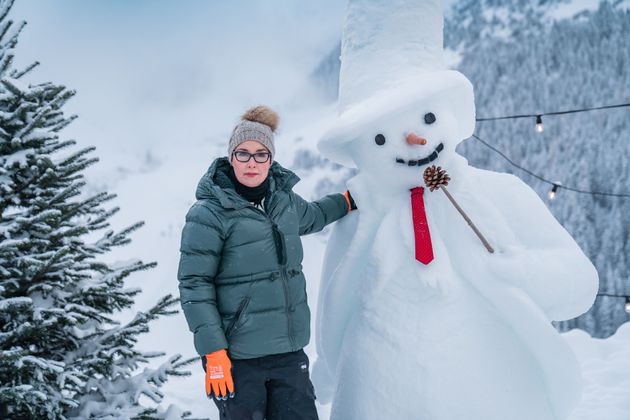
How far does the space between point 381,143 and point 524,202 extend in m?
0.71

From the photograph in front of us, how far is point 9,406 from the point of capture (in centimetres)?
205

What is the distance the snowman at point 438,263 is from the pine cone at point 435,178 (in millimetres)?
23

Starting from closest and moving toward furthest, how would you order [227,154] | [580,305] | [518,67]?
[227,154] < [580,305] < [518,67]

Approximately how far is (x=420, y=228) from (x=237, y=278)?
0.85 m

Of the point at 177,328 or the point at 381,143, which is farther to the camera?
the point at 177,328

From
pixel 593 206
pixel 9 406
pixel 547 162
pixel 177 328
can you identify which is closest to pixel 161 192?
pixel 177 328

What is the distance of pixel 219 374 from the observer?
1.63 meters

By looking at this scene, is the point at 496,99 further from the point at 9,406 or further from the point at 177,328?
the point at 9,406

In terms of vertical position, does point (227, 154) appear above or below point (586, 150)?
below

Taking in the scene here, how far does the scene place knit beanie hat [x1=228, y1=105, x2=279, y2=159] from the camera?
1788 millimetres

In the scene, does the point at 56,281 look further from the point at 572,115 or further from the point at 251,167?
the point at 572,115

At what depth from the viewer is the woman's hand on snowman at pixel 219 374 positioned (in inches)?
64.2

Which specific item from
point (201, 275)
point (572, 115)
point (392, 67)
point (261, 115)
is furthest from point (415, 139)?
point (572, 115)

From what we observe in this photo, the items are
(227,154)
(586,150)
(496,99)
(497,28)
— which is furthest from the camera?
(497,28)
